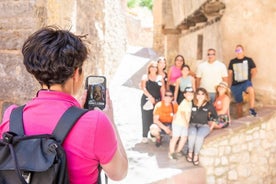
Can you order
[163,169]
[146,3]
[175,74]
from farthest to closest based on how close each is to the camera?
[146,3] < [175,74] < [163,169]

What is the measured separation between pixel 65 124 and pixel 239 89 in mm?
6836

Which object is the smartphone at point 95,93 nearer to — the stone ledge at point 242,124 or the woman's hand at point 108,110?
the woman's hand at point 108,110

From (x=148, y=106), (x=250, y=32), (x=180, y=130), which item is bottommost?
(x=180, y=130)

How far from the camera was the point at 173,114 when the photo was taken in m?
6.62

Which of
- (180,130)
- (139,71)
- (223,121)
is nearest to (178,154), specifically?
(180,130)

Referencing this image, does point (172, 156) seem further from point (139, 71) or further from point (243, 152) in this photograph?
point (139, 71)

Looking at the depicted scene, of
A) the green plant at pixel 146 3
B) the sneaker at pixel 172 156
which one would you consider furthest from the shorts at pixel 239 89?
the green plant at pixel 146 3

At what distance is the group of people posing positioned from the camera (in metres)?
6.26

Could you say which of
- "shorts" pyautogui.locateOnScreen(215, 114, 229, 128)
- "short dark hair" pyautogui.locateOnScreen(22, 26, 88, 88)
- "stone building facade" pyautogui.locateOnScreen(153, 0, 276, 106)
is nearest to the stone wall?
"shorts" pyautogui.locateOnScreen(215, 114, 229, 128)

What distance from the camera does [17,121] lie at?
1.44 meters

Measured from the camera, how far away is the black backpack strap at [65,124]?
138 centimetres

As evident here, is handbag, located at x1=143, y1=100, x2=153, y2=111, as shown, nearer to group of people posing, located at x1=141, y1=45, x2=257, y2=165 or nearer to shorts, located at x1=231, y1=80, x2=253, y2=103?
group of people posing, located at x1=141, y1=45, x2=257, y2=165

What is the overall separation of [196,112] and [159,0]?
12.3 metres

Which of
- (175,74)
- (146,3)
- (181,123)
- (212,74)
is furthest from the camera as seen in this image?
(146,3)
